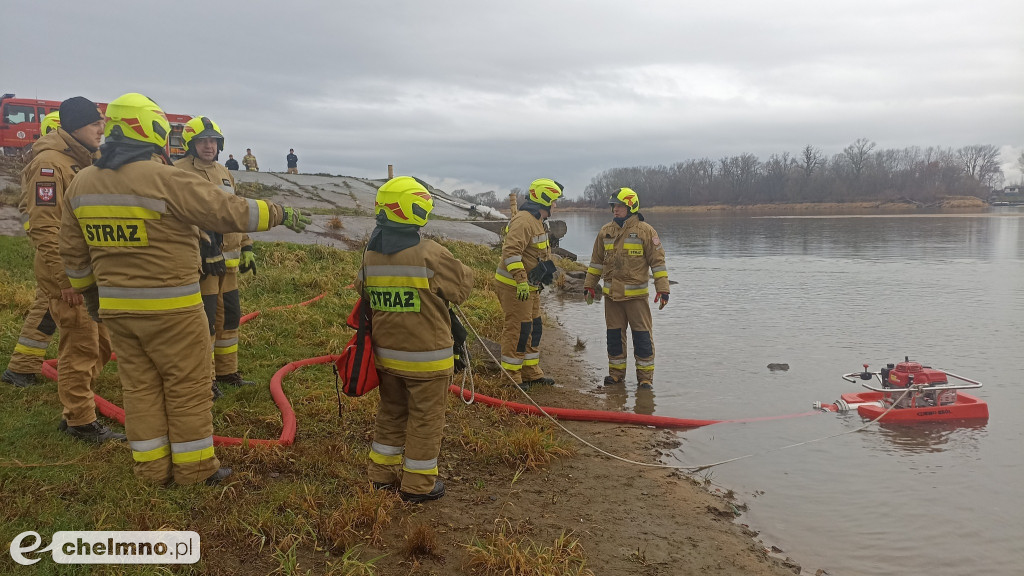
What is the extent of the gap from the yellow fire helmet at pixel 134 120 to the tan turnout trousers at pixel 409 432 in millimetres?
1948

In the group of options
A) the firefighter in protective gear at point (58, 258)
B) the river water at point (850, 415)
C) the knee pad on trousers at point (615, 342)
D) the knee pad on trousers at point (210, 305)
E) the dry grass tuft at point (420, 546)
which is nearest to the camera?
the dry grass tuft at point (420, 546)

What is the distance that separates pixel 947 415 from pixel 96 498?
737cm

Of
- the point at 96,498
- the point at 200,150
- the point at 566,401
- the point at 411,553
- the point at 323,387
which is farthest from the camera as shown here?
the point at 566,401

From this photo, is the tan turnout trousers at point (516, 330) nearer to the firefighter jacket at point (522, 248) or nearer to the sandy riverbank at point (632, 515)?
the firefighter jacket at point (522, 248)

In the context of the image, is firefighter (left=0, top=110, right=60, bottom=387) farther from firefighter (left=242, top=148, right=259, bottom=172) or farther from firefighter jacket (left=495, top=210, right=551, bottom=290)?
firefighter (left=242, top=148, right=259, bottom=172)

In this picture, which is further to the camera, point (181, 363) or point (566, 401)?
point (566, 401)

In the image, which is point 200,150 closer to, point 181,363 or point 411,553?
A: point 181,363

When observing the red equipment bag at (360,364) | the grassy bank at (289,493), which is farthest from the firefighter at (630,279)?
the red equipment bag at (360,364)

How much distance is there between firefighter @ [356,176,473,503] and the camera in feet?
13.0

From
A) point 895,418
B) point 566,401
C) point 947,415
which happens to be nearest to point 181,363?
point 566,401

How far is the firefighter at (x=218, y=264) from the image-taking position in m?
5.43

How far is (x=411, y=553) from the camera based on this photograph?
3.51 meters

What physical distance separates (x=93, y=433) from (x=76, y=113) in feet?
7.55

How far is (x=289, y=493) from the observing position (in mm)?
3961
